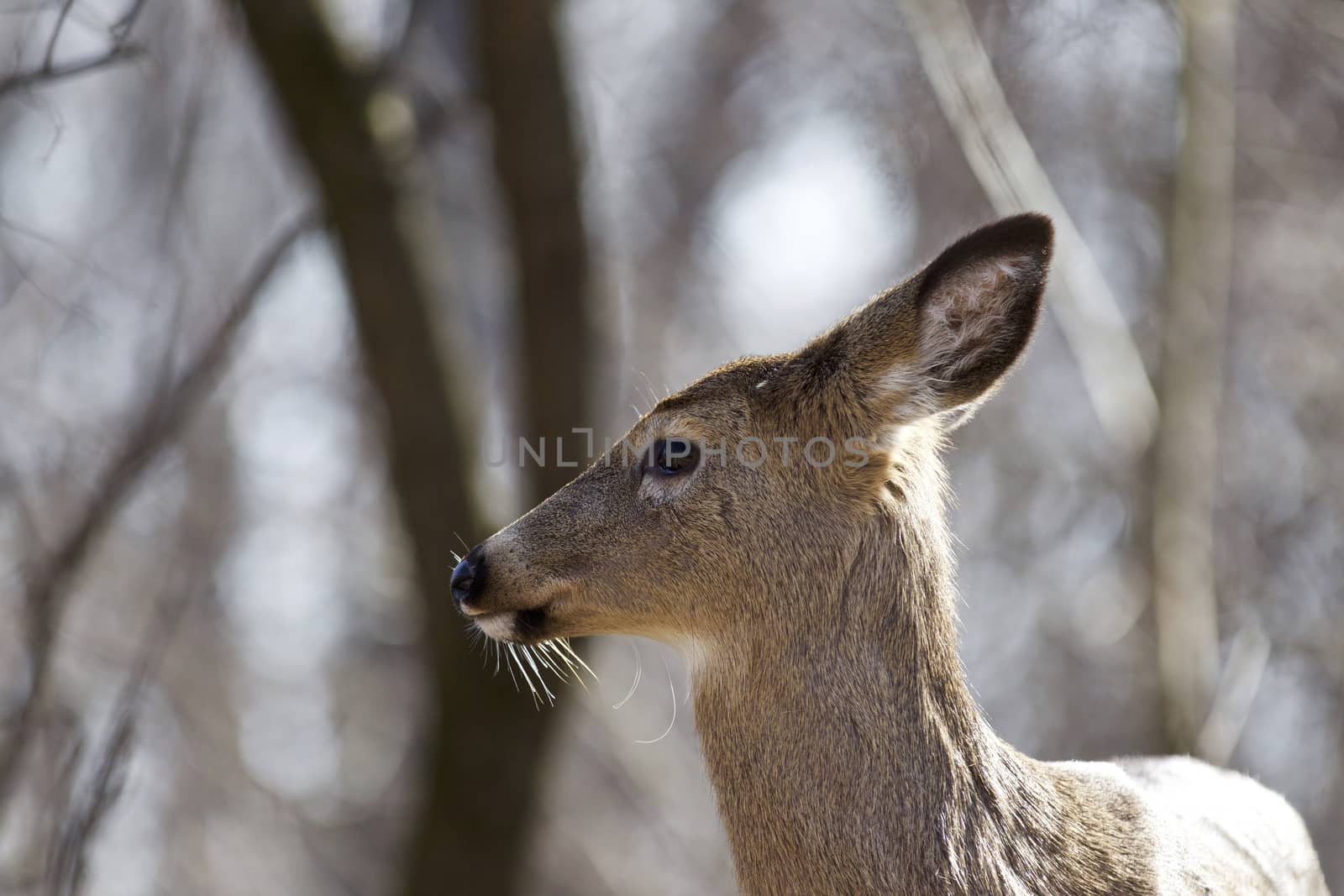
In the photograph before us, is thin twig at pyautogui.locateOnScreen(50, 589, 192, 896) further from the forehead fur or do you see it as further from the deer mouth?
the forehead fur

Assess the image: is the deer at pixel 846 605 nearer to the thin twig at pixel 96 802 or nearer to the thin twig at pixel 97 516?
the thin twig at pixel 96 802

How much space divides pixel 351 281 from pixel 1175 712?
15.5 feet

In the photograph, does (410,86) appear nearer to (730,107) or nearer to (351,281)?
(351,281)

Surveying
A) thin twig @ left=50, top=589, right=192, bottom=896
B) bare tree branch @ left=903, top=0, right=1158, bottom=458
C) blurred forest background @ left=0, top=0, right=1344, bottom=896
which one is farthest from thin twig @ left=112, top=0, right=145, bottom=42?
bare tree branch @ left=903, top=0, right=1158, bottom=458

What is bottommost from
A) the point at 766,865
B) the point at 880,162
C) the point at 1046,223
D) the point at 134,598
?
the point at 766,865

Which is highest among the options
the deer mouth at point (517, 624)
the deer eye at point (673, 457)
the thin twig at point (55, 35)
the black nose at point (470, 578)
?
the thin twig at point (55, 35)

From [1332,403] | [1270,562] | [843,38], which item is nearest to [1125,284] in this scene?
[1332,403]

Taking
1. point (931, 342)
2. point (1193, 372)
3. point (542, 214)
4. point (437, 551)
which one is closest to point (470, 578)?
point (931, 342)

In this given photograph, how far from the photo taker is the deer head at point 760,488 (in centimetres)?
333

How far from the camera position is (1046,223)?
3076 mm

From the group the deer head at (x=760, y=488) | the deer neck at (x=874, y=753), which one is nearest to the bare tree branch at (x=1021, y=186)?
the deer head at (x=760, y=488)

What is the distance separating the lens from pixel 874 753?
317 centimetres

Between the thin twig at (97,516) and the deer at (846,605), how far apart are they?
1536 mm

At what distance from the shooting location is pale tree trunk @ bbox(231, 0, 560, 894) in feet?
20.9
